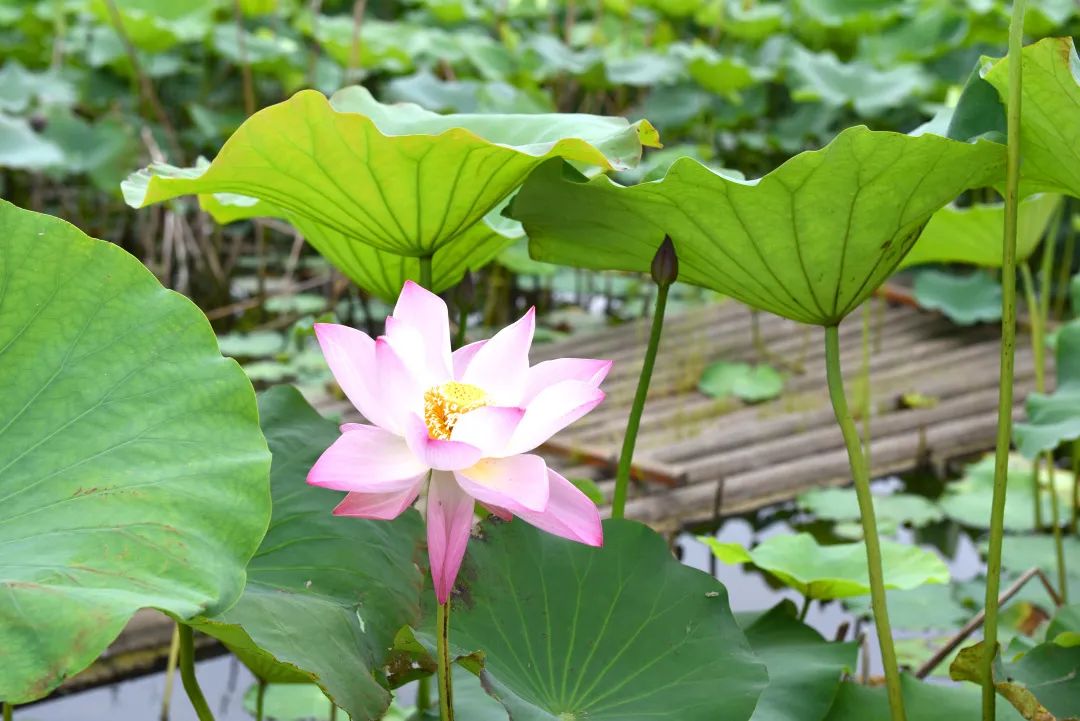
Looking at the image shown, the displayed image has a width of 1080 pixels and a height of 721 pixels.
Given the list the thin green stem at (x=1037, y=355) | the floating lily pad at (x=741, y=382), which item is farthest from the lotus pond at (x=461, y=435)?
the floating lily pad at (x=741, y=382)

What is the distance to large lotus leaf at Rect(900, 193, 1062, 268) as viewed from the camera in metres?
1.48

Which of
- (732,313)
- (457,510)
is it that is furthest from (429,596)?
(732,313)

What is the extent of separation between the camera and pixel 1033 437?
1.33 metres

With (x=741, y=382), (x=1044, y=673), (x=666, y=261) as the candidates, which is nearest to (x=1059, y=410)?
(x=1044, y=673)

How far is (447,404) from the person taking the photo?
692 millimetres

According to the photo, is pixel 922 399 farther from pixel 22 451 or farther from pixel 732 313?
pixel 22 451

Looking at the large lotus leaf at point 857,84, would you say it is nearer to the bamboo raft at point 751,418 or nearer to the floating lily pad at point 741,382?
the bamboo raft at point 751,418

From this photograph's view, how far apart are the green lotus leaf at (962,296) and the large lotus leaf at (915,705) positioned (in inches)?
88.4

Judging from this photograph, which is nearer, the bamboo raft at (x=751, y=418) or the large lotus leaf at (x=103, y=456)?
the large lotus leaf at (x=103, y=456)

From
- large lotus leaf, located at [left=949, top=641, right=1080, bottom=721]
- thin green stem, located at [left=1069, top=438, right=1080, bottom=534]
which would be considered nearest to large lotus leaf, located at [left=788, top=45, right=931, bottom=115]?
thin green stem, located at [left=1069, top=438, right=1080, bottom=534]

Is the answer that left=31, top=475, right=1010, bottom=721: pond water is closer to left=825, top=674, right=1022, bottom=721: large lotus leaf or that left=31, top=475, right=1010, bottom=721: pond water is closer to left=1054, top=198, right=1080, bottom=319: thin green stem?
left=825, top=674, right=1022, bottom=721: large lotus leaf

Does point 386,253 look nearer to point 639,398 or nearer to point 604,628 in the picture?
point 639,398

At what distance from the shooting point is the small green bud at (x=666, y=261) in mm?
911

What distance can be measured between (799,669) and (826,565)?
0.35 m
